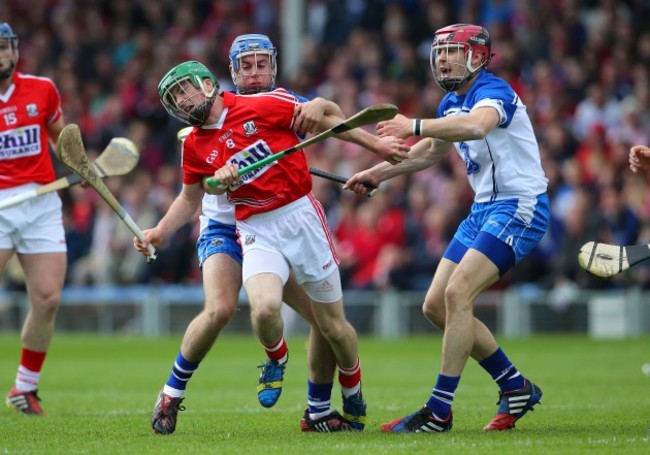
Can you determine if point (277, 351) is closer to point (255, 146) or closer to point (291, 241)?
point (291, 241)

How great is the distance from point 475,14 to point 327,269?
12.6 metres

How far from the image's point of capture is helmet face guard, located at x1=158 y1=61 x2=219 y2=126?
7.50 m

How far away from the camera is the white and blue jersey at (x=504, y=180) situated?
7.62 meters

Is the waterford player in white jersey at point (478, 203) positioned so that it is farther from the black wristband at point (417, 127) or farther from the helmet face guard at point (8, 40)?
the helmet face guard at point (8, 40)

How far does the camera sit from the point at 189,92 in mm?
7504

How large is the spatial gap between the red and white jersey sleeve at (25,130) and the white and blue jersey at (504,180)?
319 centimetres

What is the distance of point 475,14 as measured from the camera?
19.5 meters

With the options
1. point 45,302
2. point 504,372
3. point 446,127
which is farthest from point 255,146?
point 45,302

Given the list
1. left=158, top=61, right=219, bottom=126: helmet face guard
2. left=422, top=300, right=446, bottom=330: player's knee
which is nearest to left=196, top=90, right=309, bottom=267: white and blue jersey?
left=158, top=61, right=219, bottom=126: helmet face guard

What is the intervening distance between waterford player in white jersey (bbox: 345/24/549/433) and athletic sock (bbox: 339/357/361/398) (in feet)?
1.15

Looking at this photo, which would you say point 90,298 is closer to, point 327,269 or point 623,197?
point 623,197

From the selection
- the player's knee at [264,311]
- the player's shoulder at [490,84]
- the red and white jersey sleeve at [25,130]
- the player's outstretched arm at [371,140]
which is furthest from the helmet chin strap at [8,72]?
the player's shoulder at [490,84]

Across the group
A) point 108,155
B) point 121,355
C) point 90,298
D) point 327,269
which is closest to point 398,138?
point 327,269

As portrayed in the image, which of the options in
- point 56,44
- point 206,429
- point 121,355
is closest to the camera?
point 206,429
